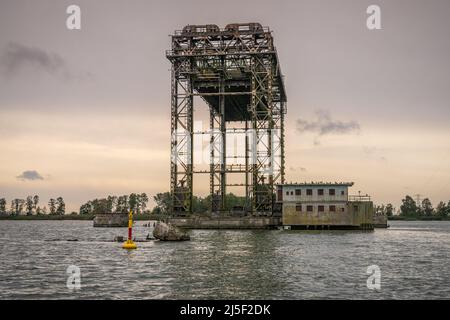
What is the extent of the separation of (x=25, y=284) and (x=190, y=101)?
62054mm

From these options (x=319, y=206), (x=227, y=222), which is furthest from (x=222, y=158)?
(x=319, y=206)

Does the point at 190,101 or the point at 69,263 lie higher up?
the point at 190,101

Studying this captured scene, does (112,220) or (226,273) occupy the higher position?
(226,273)

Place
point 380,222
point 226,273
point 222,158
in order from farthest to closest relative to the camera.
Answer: point 380,222, point 222,158, point 226,273

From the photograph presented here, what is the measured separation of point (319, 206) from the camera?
75438mm

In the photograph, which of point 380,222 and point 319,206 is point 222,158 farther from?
point 380,222

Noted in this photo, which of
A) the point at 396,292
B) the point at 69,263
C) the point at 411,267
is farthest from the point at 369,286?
the point at 69,263

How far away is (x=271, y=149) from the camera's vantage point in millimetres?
89375

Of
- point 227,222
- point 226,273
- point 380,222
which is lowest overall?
point 380,222

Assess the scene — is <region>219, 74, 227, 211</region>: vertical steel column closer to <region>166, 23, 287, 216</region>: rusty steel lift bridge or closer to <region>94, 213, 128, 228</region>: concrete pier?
<region>166, 23, 287, 216</region>: rusty steel lift bridge

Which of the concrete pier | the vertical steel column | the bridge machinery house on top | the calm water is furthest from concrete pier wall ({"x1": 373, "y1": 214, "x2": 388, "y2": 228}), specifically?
the calm water

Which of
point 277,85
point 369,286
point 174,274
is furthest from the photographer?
point 277,85

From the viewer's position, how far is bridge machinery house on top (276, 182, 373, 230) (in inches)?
2946
